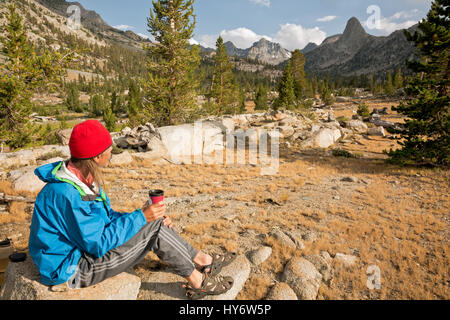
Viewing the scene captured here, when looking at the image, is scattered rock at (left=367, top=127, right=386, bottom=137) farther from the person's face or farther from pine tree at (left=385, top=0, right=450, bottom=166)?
the person's face

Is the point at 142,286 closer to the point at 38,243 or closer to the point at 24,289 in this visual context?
the point at 24,289

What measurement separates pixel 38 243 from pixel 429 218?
353 inches

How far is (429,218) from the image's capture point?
621cm

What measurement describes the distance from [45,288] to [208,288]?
77.6 inches

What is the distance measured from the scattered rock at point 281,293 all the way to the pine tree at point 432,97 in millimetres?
11899

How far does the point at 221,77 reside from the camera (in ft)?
106

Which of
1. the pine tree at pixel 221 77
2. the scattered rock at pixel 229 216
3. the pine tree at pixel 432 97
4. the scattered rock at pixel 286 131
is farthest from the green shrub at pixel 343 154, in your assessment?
the pine tree at pixel 221 77

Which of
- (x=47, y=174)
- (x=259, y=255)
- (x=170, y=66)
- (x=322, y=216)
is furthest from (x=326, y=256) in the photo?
(x=170, y=66)

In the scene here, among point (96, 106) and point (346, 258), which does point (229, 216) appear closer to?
point (346, 258)

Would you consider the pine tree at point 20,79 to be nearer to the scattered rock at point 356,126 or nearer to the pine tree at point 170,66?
the pine tree at point 170,66

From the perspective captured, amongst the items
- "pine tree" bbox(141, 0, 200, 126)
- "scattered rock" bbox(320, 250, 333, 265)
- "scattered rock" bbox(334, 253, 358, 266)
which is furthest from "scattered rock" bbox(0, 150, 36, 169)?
"scattered rock" bbox(334, 253, 358, 266)

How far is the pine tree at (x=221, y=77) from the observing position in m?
31.2

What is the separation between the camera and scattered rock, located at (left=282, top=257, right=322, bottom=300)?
11.3 ft
